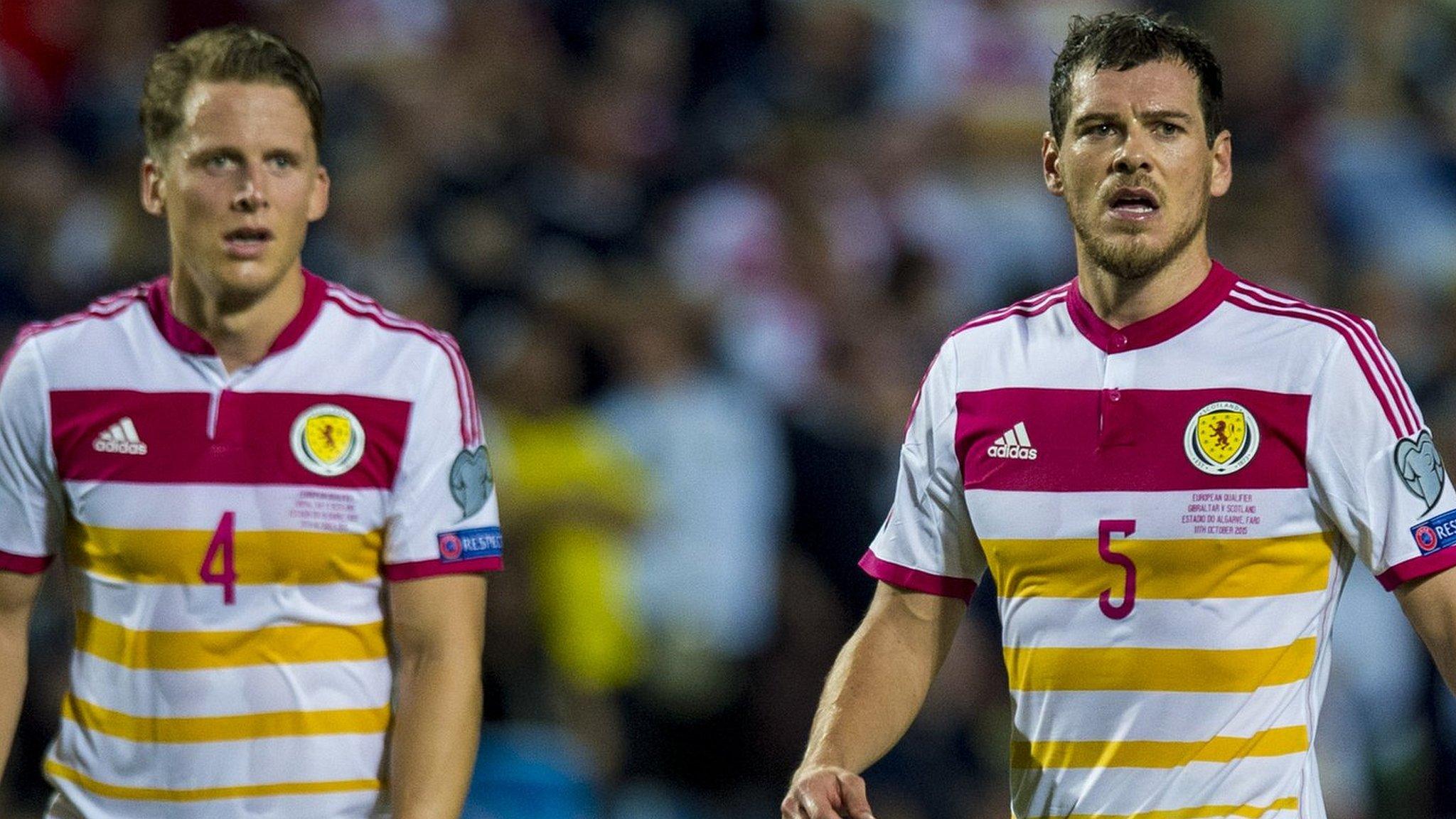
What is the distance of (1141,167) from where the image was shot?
12.0ft

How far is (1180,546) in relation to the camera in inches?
141

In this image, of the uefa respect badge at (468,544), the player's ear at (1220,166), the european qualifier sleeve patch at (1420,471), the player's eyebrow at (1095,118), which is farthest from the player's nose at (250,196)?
the european qualifier sleeve patch at (1420,471)

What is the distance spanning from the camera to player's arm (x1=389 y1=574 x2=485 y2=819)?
388 centimetres

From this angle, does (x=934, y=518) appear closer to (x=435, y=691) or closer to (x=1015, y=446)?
(x=1015, y=446)

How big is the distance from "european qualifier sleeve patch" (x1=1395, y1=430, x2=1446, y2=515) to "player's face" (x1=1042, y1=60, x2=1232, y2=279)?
1.78ft

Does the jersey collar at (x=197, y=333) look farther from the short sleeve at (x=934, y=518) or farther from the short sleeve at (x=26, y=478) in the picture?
the short sleeve at (x=934, y=518)

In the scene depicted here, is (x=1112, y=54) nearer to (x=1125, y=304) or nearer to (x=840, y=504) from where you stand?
(x=1125, y=304)

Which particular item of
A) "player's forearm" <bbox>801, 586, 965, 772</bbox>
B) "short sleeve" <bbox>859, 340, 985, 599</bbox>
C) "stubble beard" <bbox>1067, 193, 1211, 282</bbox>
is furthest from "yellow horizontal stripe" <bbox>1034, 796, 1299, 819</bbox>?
"stubble beard" <bbox>1067, 193, 1211, 282</bbox>

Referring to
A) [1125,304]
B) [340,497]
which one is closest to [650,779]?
[340,497]

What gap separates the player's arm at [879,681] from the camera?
3729 mm

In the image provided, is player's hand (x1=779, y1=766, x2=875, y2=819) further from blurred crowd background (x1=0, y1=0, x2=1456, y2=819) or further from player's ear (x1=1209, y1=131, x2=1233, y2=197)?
blurred crowd background (x1=0, y1=0, x2=1456, y2=819)

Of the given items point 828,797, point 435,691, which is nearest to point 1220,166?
point 828,797

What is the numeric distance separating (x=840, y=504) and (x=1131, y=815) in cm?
333

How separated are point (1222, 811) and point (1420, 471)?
69 centimetres
